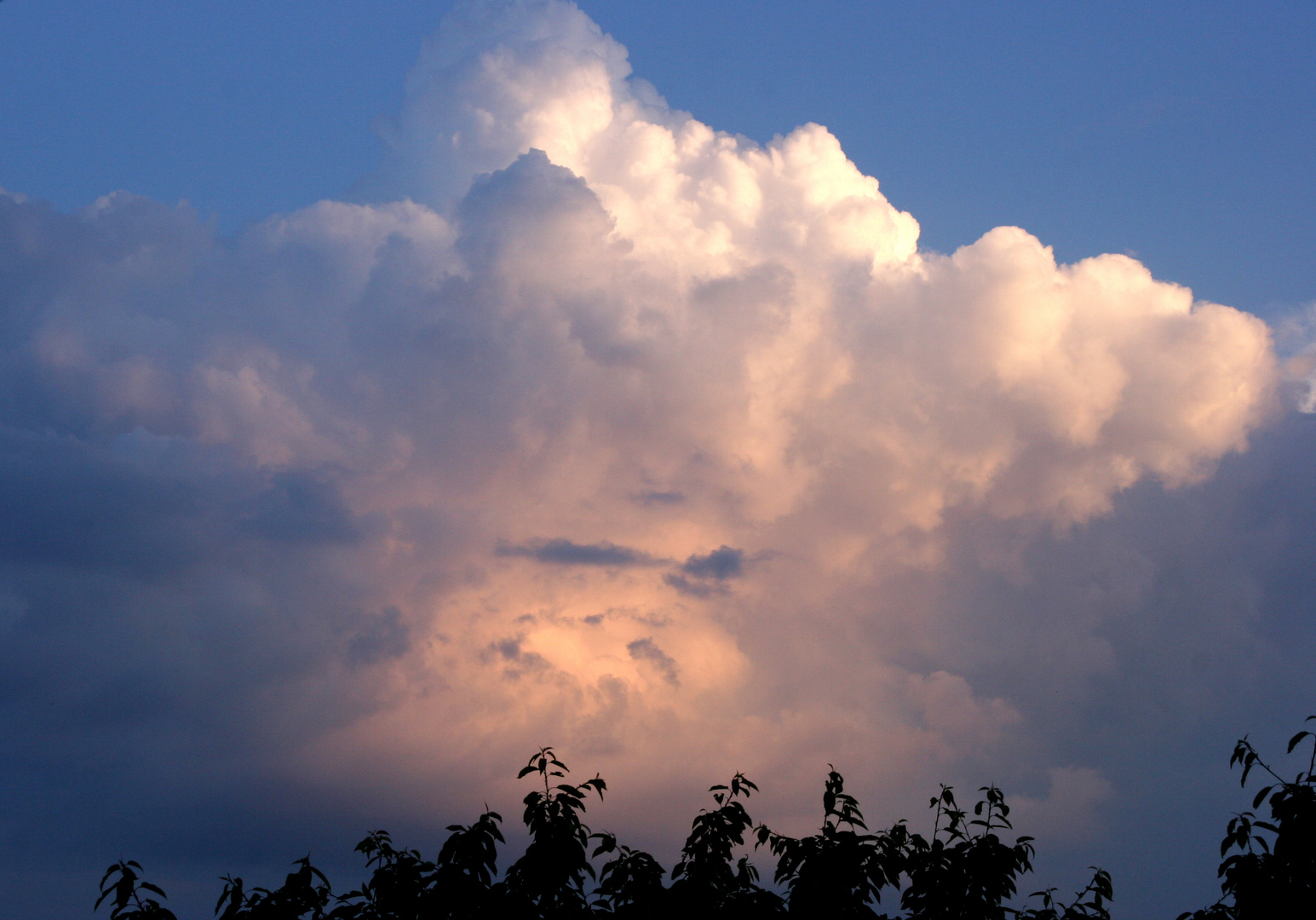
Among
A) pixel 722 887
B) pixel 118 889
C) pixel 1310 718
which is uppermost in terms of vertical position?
pixel 1310 718

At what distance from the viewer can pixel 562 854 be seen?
17438mm

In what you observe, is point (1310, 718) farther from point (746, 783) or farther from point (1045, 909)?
point (746, 783)

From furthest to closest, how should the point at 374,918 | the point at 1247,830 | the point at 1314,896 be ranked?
the point at 374,918, the point at 1247,830, the point at 1314,896

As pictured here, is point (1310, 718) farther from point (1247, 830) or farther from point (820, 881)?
point (820, 881)

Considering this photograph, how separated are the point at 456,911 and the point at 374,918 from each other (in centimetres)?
129

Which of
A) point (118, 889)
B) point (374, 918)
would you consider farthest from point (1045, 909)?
point (118, 889)

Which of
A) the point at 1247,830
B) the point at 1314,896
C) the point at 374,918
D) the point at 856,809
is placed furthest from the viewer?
the point at 856,809

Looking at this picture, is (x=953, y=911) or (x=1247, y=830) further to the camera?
(x=953, y=911)

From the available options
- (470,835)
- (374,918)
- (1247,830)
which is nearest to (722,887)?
(470,835)

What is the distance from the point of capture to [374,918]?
55.2 ft

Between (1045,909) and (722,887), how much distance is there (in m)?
5.25

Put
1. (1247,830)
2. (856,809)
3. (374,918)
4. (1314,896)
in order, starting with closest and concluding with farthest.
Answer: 1. (1314,896)
2. (1247,830)
3. (374,918)
4. (856,809)

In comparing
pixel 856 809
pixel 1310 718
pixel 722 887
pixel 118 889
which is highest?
pixel 1310 718

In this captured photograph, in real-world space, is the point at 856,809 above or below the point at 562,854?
above
